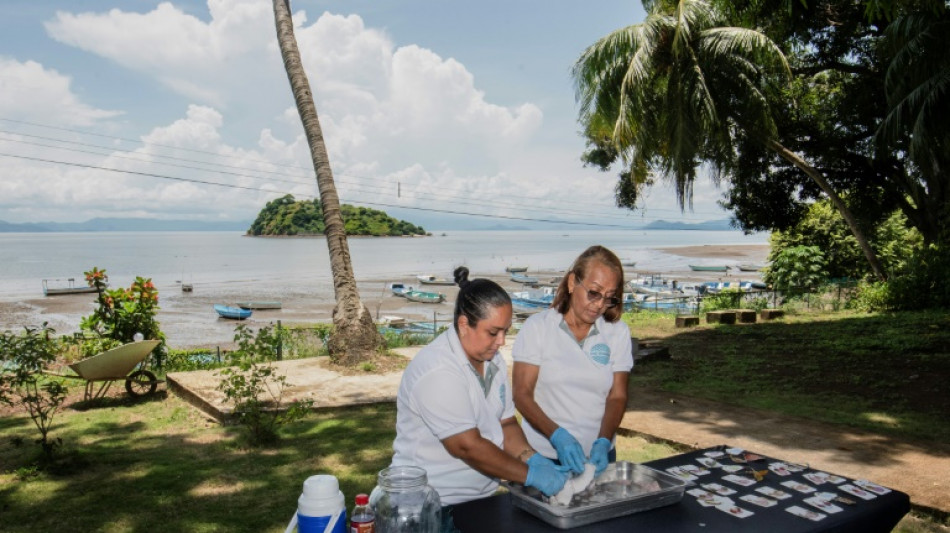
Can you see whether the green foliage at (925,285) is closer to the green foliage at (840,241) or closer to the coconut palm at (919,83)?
the coconut palm at (919,83)

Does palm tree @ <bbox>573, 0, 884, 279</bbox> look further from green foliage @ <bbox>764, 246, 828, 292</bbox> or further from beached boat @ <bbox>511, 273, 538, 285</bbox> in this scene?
beached boat @ <bbox>511, 273, 538, 285</bbox>

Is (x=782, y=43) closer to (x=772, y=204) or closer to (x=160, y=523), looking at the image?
(x=772, y=204)

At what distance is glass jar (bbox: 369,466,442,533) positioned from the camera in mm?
2203

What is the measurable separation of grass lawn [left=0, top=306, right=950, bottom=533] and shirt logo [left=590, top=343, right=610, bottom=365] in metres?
2.43

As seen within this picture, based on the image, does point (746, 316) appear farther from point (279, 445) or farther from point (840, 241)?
point (279, 445)

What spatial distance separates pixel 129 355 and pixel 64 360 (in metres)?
4.18

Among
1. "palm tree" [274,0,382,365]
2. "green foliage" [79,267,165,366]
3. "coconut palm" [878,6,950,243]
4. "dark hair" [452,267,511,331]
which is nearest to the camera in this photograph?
"dark hair" [452,267,511,331]

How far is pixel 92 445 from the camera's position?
21.8 ft

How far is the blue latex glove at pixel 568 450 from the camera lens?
286 centimetres

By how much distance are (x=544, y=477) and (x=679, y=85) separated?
15626 millimetres

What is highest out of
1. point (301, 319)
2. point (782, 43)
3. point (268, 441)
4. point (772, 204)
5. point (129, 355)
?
point (782, 43)

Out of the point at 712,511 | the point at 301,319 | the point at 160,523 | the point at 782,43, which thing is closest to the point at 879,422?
the point at 712,511

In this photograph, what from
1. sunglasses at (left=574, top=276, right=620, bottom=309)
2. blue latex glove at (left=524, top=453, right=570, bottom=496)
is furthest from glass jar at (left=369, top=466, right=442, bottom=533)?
sunglasses at (left=574, top=276, right=620, bottom=309)

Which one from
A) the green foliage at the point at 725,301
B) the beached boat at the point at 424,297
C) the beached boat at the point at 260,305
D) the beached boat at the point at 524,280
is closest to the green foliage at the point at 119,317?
the green foliage at the point at 725,301
